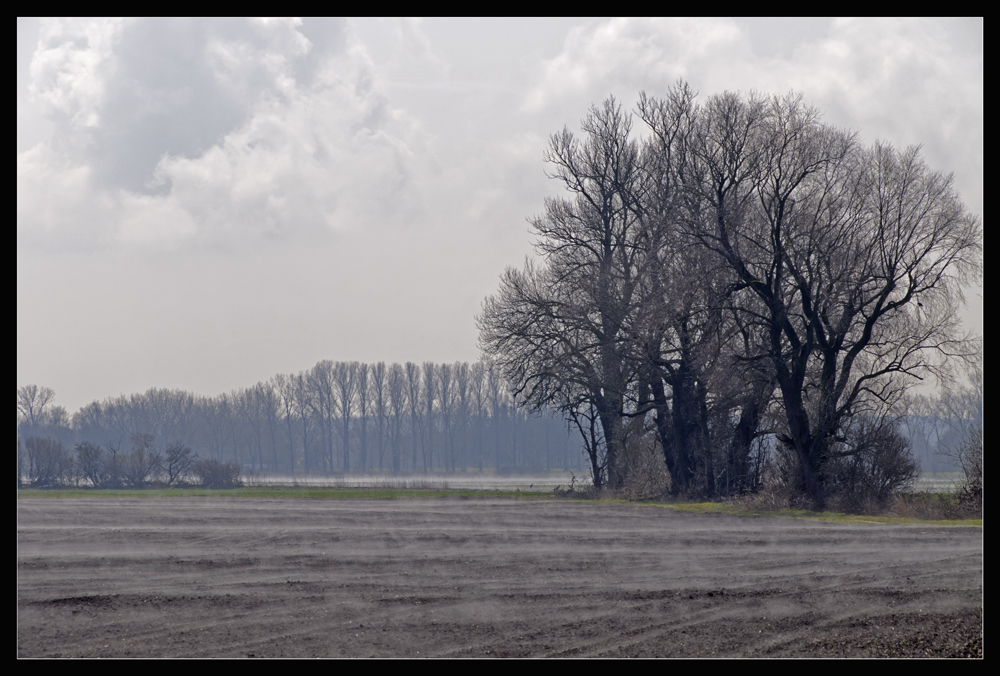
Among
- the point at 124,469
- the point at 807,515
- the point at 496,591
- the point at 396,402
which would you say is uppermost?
the point at 396,402

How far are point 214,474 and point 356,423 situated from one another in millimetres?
55160

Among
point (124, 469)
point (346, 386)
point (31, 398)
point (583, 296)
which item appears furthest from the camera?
point (346, 386)

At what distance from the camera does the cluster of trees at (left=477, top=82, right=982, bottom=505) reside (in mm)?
25797

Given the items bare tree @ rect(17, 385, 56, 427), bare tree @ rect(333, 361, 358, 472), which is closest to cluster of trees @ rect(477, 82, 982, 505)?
bare tree @ rect(17, 385, 56, 427)

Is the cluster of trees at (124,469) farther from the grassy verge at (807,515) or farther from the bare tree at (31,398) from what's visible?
the grassy verge at (807,515)

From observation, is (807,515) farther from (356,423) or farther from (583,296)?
(356,423)

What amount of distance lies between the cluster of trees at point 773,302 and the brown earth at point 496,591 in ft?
29.1

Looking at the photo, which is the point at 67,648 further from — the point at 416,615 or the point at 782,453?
the point at 782,453

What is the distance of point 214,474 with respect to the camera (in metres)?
44.6

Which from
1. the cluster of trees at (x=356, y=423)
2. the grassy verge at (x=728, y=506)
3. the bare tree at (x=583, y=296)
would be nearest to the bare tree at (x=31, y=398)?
the grassy verge at (x=728, y=506)

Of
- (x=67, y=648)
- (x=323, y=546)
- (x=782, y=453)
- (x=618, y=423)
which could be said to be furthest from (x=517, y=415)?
(x=67, y=648)

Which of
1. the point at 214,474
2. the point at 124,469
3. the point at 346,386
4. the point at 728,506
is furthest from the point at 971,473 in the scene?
the point at 346,386

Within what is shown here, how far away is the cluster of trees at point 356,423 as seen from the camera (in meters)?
72.3
